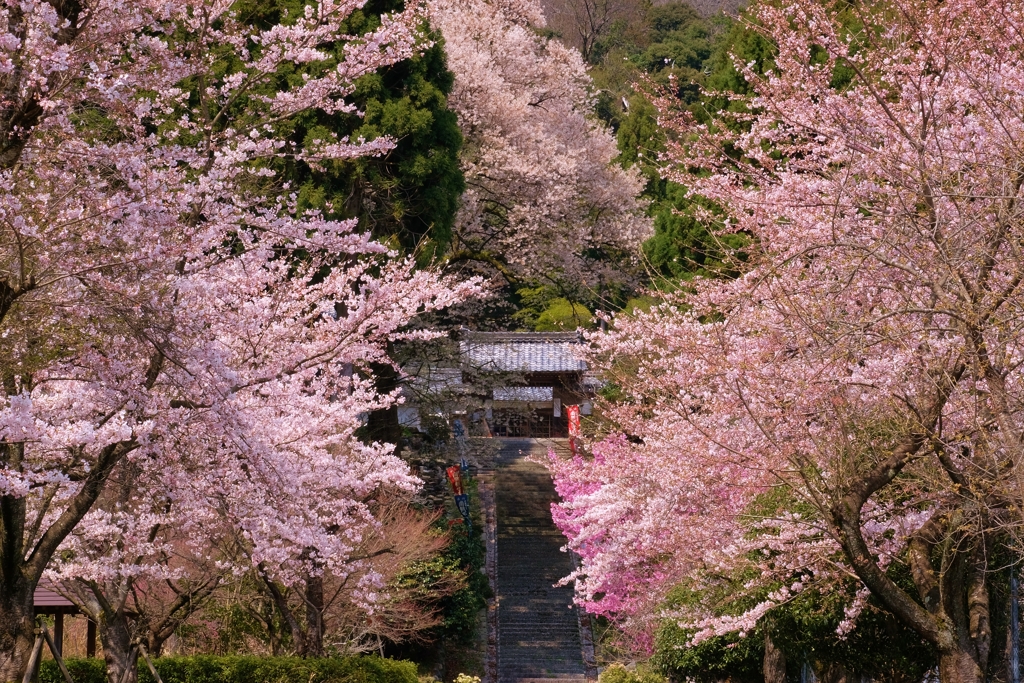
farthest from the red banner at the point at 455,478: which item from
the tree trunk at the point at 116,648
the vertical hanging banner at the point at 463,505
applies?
the tree trunk at the point at 116,648

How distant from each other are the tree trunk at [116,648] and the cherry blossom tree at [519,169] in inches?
470

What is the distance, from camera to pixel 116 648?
9.95 metres

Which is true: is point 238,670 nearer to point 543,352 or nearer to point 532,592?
point 532,592

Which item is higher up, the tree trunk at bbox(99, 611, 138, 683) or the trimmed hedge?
the tree trunk at bbox(99, 611, 138, 683)

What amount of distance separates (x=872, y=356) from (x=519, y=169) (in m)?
13.8

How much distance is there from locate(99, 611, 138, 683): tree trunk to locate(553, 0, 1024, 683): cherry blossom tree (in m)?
5.01

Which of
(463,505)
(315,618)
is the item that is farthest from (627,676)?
(463,505)

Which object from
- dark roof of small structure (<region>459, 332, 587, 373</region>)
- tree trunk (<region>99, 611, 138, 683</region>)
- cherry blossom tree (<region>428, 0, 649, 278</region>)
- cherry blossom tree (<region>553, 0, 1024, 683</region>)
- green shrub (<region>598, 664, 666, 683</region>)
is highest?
cherry blossom tree (<region>428, 0, 649, 278</region>)

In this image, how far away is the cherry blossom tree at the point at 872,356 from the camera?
701 cm

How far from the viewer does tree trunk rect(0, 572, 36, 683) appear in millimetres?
6648

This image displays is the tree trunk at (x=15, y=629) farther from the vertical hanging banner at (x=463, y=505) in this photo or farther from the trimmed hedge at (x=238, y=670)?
the vertical hanging banner at (x=463, y=505)

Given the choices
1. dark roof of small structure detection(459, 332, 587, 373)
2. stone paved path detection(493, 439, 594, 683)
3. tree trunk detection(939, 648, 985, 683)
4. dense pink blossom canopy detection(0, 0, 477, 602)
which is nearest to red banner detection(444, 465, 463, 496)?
stone paved path detection(493, 439, 594, 683)

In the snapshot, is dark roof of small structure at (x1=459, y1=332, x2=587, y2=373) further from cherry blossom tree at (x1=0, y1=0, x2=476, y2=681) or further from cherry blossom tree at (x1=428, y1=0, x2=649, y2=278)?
cherry blossom tree at (x1=0, y1=0, x2=476, y2=681)

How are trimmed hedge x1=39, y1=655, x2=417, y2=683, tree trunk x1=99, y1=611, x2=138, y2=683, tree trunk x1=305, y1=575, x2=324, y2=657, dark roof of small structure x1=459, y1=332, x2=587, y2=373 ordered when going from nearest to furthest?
1. tree trunk x1=99, y1=611, x2=138, y2=683
2. trimmed hedge x1=39, y1=655, x2=417, y2=683
3. tree trunk x1=305, y1=575, x2=324, y2=657
4. dark roof of small structure x1=459, y1=332, x2=587, y2=373
